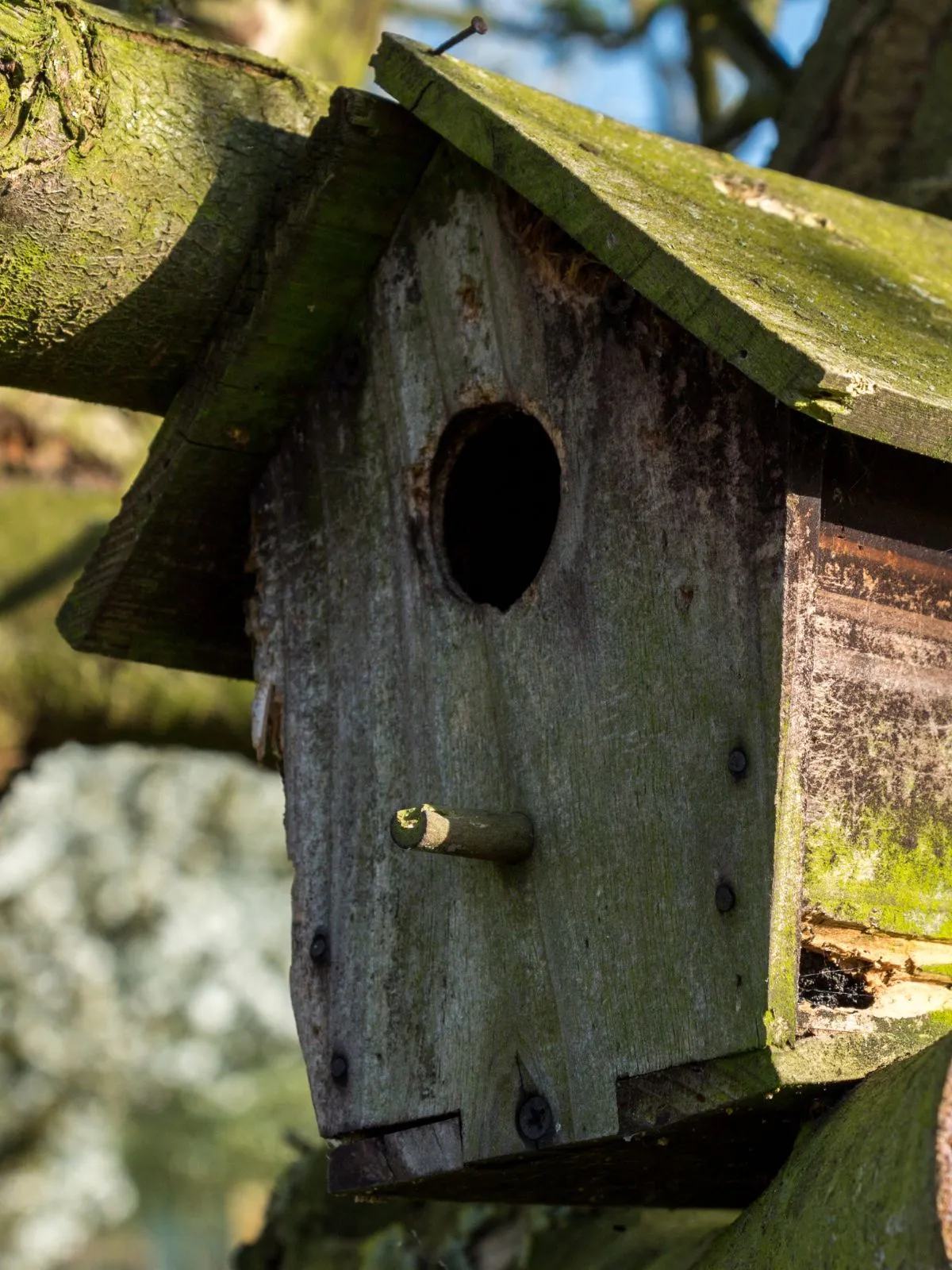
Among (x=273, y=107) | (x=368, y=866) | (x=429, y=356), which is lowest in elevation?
(x=368, y=866)

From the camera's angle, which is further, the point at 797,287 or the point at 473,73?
the point at 473,73

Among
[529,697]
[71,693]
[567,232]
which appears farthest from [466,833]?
[71,693]

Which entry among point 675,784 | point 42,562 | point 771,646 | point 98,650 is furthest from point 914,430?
point 42,562

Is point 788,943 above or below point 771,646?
below

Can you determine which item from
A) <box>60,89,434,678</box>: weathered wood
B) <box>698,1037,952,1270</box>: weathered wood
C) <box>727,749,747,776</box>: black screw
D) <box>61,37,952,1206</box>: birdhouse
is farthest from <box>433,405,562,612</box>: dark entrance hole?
<box>698,1037,952,1270</box>: weathered wood

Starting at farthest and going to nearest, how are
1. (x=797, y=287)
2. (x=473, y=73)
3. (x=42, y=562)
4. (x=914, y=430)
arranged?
(x=42, y=562) < (x=473, y=73) < (x=797, y=287) < (x=914, y=430)

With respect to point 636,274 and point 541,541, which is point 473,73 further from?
point 541,541

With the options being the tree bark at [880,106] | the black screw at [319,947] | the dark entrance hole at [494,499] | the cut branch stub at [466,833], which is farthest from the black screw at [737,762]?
the tree bark at [880,106]

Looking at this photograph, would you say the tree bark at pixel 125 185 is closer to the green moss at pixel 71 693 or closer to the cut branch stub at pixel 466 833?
the cut branch stub at pixel 466 833

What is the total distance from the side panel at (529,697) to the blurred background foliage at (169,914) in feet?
2.40

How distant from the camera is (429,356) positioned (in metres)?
2.65

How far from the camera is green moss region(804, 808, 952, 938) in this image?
79.8 inches

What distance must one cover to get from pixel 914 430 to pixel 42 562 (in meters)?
3.43

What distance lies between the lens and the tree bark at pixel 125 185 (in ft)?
7.95
